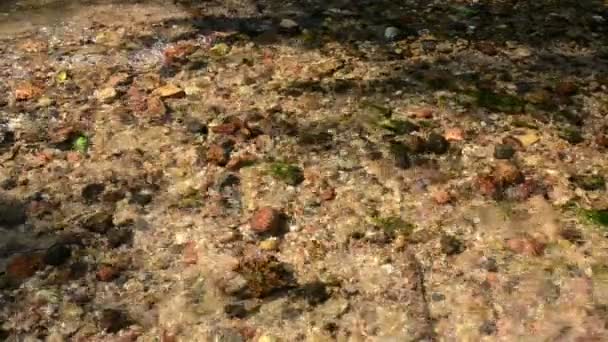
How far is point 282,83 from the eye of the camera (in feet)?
11.1

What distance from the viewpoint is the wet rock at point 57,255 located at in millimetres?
2463

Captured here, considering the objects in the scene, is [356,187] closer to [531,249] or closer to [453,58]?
[531,249]

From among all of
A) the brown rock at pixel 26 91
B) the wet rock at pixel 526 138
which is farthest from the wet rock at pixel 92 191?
the wet rock at pixel 526 138

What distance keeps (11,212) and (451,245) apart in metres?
1.51

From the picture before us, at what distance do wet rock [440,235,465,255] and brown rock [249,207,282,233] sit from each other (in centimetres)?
56

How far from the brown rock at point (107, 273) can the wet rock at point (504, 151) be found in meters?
1.48

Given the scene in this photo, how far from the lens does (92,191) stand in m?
2.76

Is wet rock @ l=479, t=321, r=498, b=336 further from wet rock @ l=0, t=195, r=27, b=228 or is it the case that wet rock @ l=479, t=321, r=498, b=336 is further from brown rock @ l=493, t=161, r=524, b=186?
wet rock @ l=0, t=195, r=27, b=228

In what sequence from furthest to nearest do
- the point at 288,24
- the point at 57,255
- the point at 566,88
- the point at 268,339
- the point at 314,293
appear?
the point at 288,24 < the point at 566,88 < the point at 57,255 < the point at 314,293 < the point at 268,339

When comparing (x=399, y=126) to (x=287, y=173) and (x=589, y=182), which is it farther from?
(x=589, y=182)

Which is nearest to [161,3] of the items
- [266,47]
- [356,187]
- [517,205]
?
[266,47]

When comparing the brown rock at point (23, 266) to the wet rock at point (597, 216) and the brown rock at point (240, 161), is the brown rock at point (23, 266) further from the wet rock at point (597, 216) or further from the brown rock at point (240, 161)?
the wet rock at point (597, 216)

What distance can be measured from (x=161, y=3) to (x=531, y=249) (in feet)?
8.20

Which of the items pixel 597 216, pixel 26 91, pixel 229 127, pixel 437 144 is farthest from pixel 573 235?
pixel 26 91
